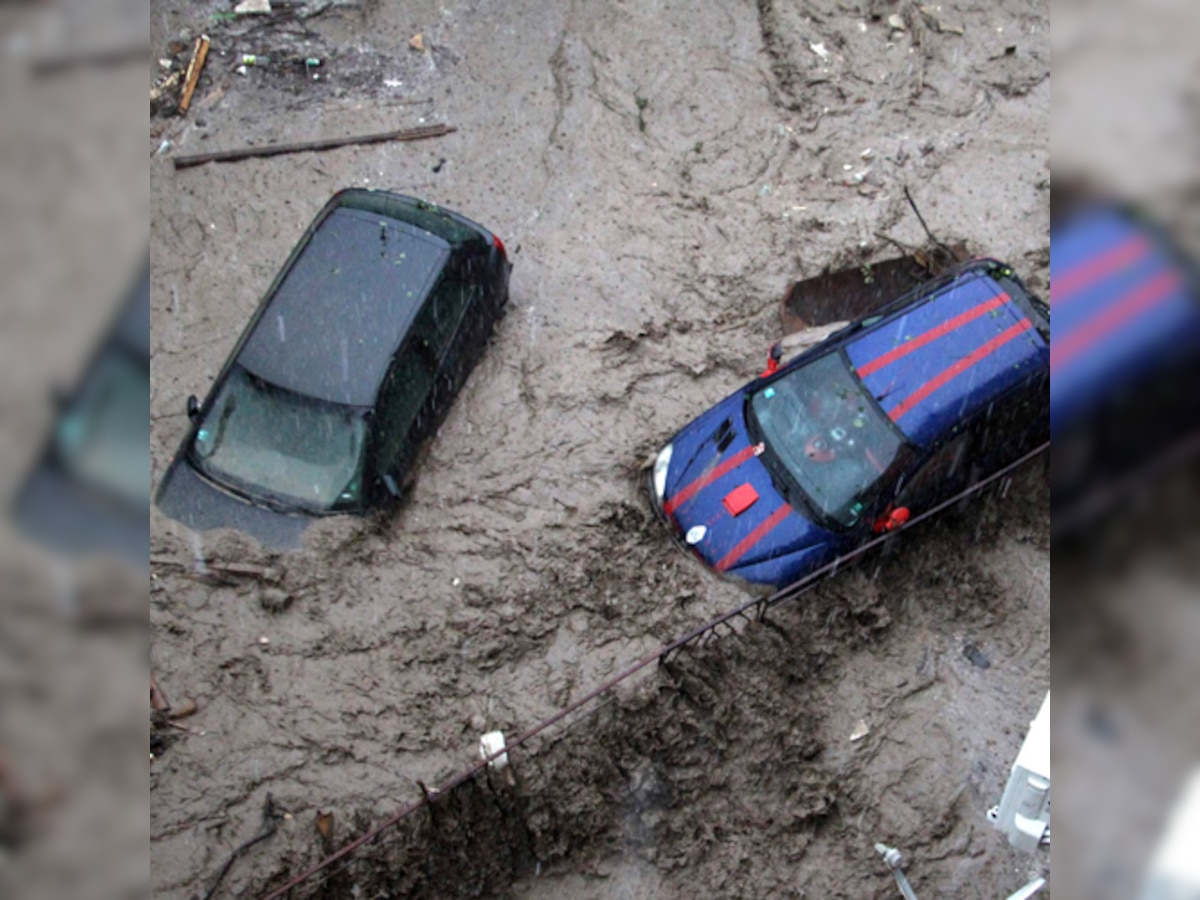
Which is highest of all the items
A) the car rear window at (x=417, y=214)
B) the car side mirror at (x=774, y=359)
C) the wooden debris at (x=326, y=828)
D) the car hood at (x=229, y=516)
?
the car rear window at (x=417, y=214)

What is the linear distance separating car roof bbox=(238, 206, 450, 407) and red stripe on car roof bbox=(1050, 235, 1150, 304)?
6153 mm

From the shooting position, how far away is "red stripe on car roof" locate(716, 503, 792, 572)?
270 inches

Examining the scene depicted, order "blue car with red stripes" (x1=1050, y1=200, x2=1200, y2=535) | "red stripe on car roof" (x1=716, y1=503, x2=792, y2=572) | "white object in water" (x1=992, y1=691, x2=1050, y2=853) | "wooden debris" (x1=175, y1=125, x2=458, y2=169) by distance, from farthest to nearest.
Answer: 1. "wooden debris" (x1=175, y1=125, x2=458, y2=169)
2. "red stripe on car roof" (x1=716, y1=503, x2=792, y2=572)
3. "white object in water" (x1=992, y1=691, x2=1050, y2=853)
4. "blue car with red stripes" (x1=1050, y1=200, x2=1200, y2=535)

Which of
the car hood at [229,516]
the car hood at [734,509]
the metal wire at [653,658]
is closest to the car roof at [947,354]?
the metal wire at [653,658]

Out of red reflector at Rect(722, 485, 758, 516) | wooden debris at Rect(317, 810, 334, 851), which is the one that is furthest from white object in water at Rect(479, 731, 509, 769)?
red reflector at Rect(722, 485, 758, 516)

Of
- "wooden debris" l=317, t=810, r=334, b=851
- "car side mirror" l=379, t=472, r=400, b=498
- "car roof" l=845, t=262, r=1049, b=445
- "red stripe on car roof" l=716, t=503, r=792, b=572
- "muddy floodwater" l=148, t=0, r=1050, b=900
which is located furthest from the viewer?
"car side mirror" l=379, t=472, r=400, b=498

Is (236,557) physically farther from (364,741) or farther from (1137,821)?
(1137,821)

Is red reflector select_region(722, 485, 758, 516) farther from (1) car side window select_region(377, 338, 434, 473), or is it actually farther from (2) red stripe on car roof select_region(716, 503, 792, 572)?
(1) car side window select_region(377, 338, 434, 473)

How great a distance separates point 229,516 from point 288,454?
567mm

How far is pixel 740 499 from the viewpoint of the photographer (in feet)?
22.9

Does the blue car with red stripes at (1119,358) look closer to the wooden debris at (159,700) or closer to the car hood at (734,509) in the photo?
the car hood at (734,509)

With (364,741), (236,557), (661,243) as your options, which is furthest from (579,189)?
(364,741)

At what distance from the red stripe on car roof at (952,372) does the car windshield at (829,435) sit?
0.14 m

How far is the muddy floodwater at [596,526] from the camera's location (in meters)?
6.43
